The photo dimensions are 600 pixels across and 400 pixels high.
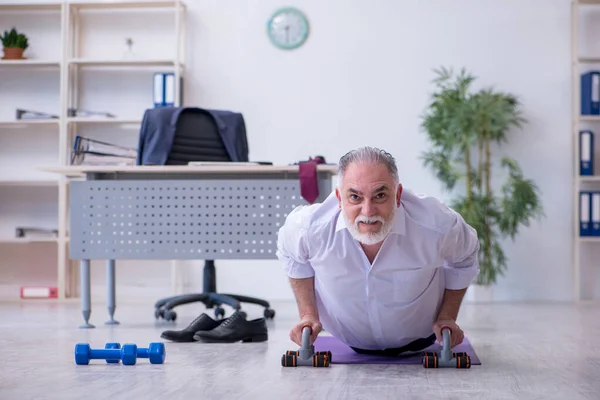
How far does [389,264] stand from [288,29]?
4.30 m

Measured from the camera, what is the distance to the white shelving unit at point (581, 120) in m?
6.38

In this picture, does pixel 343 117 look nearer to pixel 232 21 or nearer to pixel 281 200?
pixel 232 21

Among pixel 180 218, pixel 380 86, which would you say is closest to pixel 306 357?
pixel 180 218

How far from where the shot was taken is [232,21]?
6805 mm

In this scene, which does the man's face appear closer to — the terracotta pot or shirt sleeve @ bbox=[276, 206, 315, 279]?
shirt sleeve @ bbox=[276, 206, 315, 279]

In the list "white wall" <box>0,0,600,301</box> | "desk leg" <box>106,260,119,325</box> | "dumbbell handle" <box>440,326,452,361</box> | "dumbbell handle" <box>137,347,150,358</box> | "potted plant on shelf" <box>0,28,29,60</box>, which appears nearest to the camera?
"dumbbell handle" <box>440,326,452,361</box>

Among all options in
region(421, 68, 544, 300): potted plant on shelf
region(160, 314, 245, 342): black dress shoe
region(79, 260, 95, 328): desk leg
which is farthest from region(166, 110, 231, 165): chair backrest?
region(421, 68, 544, 300): potted plant on shelf

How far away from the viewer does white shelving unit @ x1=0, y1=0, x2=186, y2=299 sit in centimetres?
666

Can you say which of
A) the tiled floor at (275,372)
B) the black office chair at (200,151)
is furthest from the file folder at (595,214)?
the black office chair at (200,151)

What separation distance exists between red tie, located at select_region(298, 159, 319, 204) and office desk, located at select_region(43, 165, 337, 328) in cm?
4

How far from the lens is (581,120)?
254 inches

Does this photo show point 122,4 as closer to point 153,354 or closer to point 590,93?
point 590,93

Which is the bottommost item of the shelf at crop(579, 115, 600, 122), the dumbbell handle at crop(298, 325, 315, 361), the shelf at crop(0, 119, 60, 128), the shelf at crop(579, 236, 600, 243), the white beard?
the dumbbell handle at crop(298, 325, 315, 361)

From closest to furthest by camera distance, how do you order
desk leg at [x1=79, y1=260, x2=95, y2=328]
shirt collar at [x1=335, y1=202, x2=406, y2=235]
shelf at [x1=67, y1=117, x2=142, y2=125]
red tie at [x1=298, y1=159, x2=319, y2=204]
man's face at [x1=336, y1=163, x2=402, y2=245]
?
man's face at [x1=336, y1=163, x2=402, y2=245]
shirt collar at [x1=335, y1=202, x2=406, y2=235]
red tie at [x1=298, y1=159, x2=319, y2=204]
desk leg at [x1=79, y1=260, x2=95, y2=328]
shelf at [x1=67, y1=117, x2=142, y2=125]
